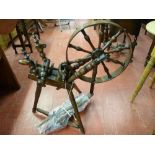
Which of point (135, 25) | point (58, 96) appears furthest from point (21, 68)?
point (135, 25)

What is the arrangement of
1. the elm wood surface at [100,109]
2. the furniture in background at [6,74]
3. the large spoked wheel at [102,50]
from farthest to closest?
the furniture in background at [6,74]
the elm wood surface at [100,109]
the large spoked wheel at [102,50]

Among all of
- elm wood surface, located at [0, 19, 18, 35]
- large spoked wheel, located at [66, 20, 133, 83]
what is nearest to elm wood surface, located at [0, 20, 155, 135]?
large spoked wheel, located at [66, 20, 133, 83]

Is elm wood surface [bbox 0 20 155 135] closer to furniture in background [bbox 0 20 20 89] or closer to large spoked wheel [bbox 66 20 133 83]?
furniture in background [bbox 0 20 20 89]

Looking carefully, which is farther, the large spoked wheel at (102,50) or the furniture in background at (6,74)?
the furniture in background at (6,74)

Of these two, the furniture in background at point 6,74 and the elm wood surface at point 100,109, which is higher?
the furniture in background at point 6,74

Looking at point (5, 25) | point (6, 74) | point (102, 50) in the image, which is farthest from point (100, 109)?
point (5, 25)

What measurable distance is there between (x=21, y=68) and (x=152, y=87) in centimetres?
178

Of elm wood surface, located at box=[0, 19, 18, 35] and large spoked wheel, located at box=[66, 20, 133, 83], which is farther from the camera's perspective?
elm wood surface, located at box=[0, 19, 18, 35]

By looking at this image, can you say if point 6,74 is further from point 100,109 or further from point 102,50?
point 102,50

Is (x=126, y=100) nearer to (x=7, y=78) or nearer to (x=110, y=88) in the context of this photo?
(x=110, y=88)

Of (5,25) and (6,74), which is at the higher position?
(5,25)

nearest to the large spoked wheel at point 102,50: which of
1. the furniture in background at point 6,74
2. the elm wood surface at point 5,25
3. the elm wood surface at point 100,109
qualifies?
the elm wood surface at point 100,109

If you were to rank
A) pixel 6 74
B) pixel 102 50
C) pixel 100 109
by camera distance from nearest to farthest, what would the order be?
pixel 102 50, pixel 100 109, pixel 6 74

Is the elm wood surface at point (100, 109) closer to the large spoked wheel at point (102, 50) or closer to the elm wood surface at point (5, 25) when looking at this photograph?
the large spoked wheel at point (102, 50)
